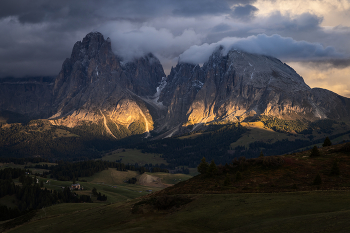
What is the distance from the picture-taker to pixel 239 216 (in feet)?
168

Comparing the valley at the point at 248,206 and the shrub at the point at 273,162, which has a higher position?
the shrub at the point at 273,162

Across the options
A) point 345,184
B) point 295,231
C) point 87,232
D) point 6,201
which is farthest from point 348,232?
point 6,201

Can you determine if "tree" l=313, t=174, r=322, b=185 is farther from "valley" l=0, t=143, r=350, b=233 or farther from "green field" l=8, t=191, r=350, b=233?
"green field" l=8, t=191, r=350, b=233

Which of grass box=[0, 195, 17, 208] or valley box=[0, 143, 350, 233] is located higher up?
valley box=[0, 143, 350, 233]

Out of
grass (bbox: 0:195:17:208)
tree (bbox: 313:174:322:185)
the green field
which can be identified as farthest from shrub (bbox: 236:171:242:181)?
grass (bbox: 0:195:17:208)

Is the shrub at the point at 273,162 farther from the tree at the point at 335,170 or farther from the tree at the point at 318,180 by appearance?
the tree at the point at 318,180

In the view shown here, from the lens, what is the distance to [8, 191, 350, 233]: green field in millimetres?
39906

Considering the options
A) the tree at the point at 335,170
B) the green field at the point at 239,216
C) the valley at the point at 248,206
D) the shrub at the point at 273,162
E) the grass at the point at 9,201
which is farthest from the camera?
the grass at the point at 9,201

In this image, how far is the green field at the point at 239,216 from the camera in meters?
39.9

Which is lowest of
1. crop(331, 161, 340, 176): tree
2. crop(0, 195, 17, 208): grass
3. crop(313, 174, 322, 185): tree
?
crop(0, 195, 17, 208): grass

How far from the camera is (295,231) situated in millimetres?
36812

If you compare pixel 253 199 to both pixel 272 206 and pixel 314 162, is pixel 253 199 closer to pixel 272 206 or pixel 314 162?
pixel 272 206

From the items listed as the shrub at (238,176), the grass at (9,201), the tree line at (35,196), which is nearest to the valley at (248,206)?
the shrub at (238,176)

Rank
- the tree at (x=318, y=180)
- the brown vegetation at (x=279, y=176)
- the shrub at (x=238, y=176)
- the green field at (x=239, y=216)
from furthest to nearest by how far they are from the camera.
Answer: the shrub at (x=238, y=176)
the brown vegetation at (x=279, y=176)
the tree at (x=318, y=180)
the green field at (x=239, y=216)
